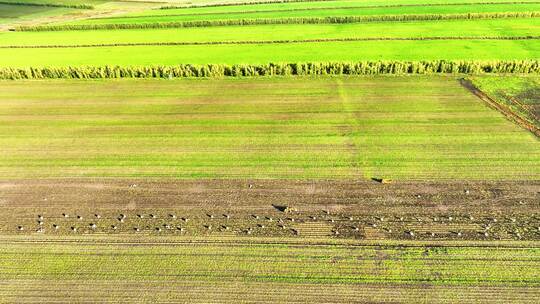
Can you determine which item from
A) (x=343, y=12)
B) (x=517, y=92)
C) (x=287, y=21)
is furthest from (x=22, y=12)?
(x=517, y=92)

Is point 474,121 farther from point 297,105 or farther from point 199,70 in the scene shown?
point 199,70

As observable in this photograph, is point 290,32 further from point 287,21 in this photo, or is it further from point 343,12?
point 343,12

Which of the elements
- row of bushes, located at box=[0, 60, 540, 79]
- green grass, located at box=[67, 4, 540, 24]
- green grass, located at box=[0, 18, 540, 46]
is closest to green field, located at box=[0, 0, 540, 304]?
row of bushes, located at box=[0, 60, 540, 79]

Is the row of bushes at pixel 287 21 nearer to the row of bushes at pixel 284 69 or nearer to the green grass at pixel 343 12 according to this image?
the green grass at pixel 343 12

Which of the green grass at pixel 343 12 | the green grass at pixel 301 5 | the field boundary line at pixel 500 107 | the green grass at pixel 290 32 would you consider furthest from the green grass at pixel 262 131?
the green grass at pixel 301 5

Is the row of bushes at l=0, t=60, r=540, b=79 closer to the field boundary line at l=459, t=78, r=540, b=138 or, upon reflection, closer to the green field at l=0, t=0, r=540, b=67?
the field boundary line at l=459, t=78, r=540, b=138

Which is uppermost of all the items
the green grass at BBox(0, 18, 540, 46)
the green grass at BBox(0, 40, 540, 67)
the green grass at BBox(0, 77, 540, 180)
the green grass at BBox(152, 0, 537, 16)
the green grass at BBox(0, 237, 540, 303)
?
the green grass at BBox(152, 0, 537, 16)

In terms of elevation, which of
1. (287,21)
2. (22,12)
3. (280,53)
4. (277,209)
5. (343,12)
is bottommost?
(277,209)
